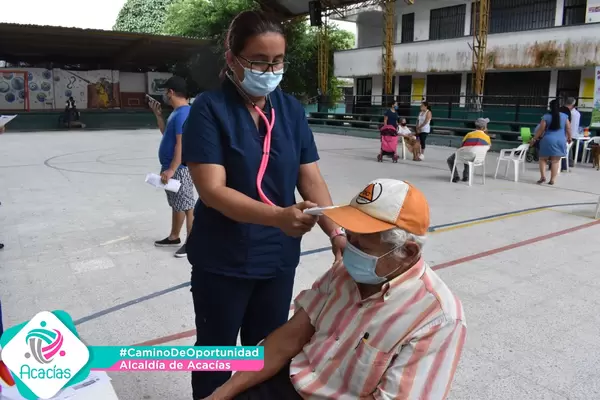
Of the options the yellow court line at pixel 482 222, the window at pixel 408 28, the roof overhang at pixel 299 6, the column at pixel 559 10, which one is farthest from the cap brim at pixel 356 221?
the roof overhang at pixel 299 6

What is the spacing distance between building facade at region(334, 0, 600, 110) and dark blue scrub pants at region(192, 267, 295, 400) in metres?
13.7

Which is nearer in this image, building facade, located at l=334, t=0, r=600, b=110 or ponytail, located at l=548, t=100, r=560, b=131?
ponytail, located at l=548, t=100, r=560, b=131

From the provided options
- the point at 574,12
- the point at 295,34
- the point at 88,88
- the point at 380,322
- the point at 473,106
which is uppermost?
the point at 295,34

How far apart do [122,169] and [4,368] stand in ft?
30.5

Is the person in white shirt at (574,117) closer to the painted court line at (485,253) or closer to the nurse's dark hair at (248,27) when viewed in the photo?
the painted court line at (485,253)

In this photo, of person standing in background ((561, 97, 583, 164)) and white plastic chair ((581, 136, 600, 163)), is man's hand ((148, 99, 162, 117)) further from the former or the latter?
white plastic chair ((581, 136, 600, 163))

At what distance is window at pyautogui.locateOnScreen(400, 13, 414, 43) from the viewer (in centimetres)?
2189

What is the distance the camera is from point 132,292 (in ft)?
12.2

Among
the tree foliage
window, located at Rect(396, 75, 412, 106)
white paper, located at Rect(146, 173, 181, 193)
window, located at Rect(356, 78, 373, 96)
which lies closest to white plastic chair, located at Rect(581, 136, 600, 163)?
white paper, located at Rect(146, 173, 181, 193)

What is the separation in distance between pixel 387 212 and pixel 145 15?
156ft

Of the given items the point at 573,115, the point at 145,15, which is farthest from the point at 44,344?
the point at 145,15

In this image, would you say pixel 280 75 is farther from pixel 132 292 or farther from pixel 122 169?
pixel 122 169

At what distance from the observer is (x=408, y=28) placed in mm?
22156

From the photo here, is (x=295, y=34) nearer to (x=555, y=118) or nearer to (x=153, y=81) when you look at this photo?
(x=153, y=81)
